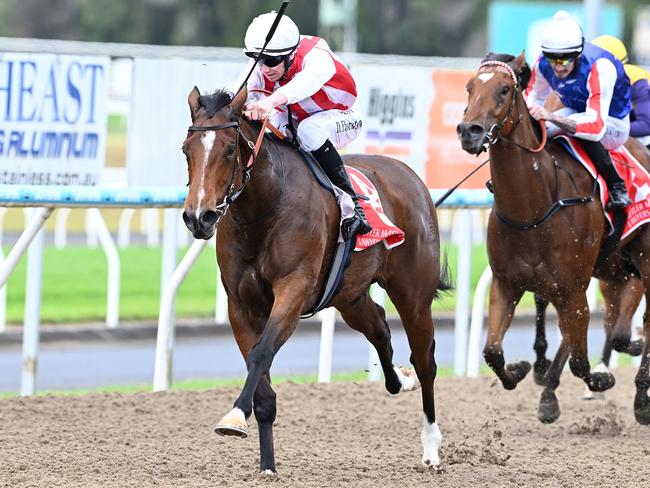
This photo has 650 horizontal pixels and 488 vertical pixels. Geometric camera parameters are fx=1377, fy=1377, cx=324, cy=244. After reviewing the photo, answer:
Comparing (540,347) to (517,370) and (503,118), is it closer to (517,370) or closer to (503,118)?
(517,370)

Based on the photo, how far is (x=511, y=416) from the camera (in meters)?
8.32

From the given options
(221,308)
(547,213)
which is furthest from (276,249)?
(221,308)

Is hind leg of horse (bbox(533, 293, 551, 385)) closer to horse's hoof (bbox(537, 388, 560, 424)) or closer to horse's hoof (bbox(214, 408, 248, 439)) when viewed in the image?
horse's hoof (bbox(537, 388, 560, 424))

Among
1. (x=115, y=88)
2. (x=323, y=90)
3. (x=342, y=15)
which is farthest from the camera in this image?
(x=342, y=15)

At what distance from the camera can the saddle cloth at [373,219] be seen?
649 cm

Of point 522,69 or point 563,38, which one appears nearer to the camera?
point 522,69

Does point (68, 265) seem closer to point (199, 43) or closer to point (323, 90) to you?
point (323, 90)

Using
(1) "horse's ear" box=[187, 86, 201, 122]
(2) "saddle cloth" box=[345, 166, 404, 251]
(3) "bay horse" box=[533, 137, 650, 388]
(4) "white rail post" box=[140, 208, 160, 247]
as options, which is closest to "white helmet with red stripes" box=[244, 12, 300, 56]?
(1) "horse's ear" box=[187, 86, 201, 122]

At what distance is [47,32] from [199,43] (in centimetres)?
585

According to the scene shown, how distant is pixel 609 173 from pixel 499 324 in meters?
1.08

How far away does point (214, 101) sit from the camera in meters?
5.64

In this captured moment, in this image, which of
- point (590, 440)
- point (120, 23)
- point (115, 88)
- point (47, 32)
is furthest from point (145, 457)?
point (47, 32)

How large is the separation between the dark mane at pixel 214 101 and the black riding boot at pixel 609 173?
276 centimetres

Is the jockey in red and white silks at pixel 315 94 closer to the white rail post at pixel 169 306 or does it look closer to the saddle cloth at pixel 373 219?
the saddle cloth at pixel 373 219
